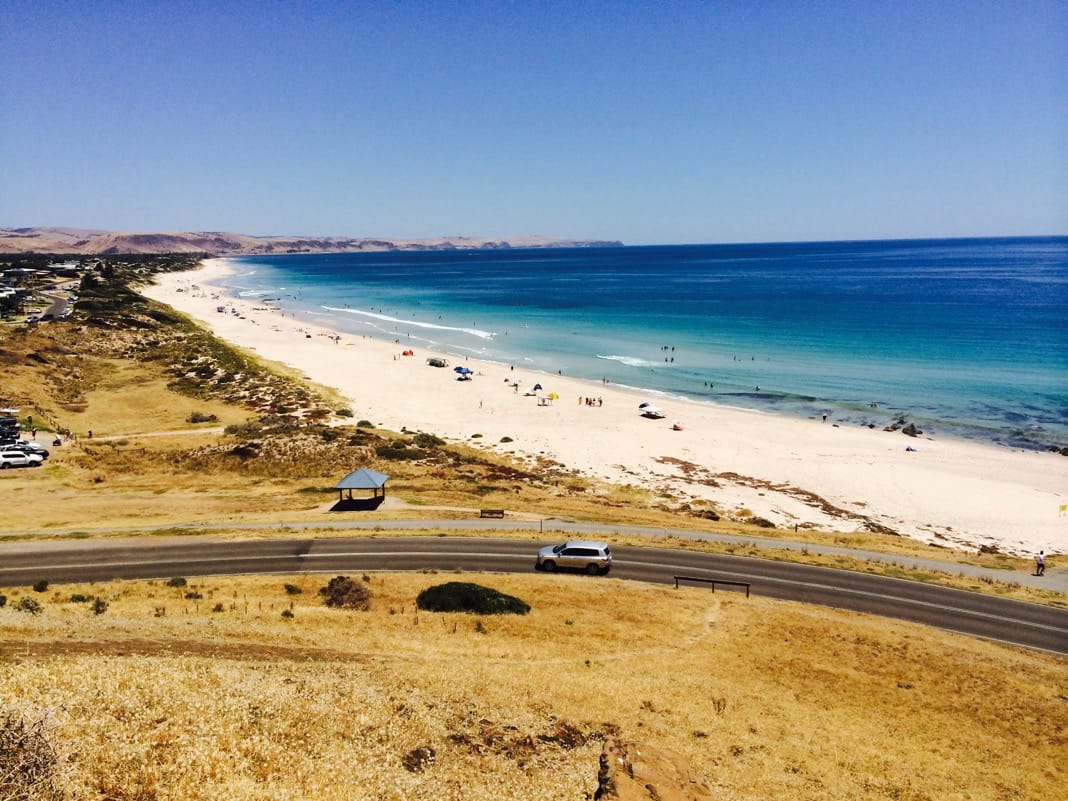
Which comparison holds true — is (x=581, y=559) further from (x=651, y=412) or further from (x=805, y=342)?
(x=805, y=342)

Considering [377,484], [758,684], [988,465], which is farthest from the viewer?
[988,465]

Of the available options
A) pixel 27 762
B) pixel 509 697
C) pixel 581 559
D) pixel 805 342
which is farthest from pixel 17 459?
pixel 805 342

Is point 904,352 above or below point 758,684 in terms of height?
above

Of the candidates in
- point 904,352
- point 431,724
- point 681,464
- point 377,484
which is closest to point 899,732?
point 431,724

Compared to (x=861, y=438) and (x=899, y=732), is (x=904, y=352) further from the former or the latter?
(x=899, y=732)

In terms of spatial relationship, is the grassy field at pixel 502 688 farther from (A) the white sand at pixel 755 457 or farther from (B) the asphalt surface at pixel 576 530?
(A) the white sand at pixel 755 457

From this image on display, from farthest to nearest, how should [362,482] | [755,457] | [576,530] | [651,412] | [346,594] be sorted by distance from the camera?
1. [651,412]
2. [755,457]
3. [362,482]
4. [576,530]
5. [346,594]

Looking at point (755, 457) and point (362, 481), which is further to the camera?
point (755, 457)
